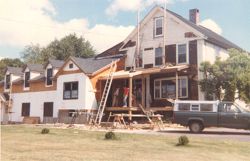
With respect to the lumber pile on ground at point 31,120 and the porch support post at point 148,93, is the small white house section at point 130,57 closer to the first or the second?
the porch support post at point 148,93

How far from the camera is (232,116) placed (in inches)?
890

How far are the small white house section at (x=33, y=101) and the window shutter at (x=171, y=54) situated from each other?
38.7 feet

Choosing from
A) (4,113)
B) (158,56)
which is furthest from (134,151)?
(4,113)

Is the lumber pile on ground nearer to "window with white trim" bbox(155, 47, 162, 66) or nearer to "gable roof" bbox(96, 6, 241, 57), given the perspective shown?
"gable roof" bbox(96, 6, 241, 57)

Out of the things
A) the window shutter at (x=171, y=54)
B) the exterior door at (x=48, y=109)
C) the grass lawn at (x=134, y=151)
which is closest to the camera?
the grass lawn at (x=134, y=151)

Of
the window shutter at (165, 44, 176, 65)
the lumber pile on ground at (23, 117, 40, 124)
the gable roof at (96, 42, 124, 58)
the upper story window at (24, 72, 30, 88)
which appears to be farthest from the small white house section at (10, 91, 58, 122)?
the window shutter at (165, 44, 176, 65)

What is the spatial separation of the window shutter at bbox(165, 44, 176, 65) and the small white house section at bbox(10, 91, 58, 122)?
38.7 ft

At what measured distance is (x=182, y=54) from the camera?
35.1 meters

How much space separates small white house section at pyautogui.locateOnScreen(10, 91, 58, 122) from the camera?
40.2 m

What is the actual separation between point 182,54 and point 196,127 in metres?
12.6

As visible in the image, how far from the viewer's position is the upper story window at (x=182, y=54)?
1371 inches

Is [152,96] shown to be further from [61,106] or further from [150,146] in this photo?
[150,146]

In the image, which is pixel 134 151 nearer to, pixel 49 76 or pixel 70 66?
pixel 70 66

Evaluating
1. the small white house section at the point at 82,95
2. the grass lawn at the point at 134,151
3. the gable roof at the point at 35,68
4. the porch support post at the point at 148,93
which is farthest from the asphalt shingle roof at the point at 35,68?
the grass lawn at the point at 134,151
